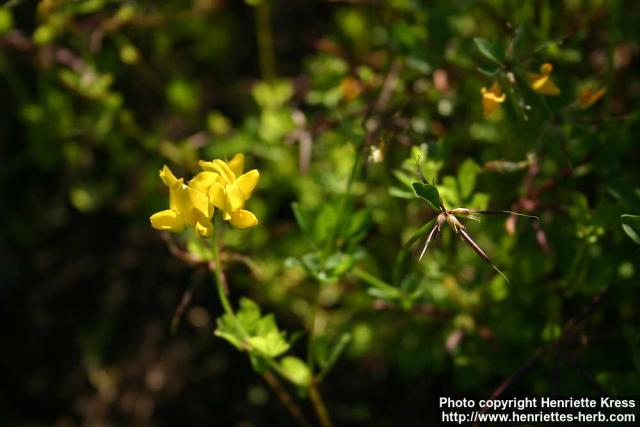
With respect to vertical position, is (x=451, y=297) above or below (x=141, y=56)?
below

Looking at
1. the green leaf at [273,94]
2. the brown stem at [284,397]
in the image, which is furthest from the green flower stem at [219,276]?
the green leaf at [273,94]

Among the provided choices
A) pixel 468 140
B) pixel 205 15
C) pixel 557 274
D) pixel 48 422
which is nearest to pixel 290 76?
pixel 205 15

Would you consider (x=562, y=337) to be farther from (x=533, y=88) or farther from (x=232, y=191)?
(x=232, y=191)

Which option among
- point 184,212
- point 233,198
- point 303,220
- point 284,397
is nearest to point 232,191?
point 233,198

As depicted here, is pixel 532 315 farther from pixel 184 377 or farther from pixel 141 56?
pixel 141 56

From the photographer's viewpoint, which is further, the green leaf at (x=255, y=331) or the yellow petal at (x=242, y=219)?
the green leaf at (x=255, y=331)

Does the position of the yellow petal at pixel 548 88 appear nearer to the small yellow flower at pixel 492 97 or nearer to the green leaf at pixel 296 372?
the small yellow flower at pixel 492 97

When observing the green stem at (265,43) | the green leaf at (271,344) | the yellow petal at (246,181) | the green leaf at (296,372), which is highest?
the yellow petal at (246,181)

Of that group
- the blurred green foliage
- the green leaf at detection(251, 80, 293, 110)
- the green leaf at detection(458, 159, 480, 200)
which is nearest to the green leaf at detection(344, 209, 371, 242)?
the blurred green foliage
